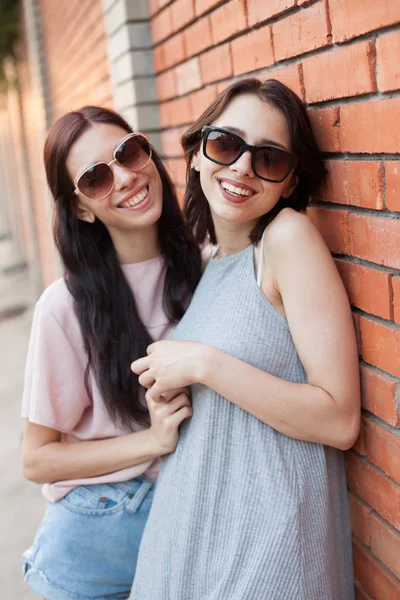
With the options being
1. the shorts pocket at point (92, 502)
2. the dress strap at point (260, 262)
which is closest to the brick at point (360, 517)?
the dress strap at point (260, 262)

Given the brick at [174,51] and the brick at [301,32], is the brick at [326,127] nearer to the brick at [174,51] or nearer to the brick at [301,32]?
the brick at [301,32]

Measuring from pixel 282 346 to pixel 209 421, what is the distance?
279 mm

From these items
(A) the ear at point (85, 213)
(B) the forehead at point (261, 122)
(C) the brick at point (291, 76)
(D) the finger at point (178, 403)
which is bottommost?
(D) the finger at point (178, 403)

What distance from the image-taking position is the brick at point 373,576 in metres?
1.58

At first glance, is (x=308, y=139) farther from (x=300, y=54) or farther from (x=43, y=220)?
(x=43, y=220)

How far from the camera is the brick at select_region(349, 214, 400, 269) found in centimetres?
134

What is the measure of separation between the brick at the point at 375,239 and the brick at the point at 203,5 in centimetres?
109

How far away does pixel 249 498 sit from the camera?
4.98 ft

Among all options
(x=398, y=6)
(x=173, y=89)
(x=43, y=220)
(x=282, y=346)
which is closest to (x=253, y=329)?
(x=282, y=346)

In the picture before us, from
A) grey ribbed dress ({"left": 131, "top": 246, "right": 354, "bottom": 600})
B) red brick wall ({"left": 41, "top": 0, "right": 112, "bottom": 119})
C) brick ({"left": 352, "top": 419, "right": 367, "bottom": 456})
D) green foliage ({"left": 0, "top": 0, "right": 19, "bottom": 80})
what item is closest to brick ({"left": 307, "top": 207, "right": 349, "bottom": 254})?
grey ribbed dress ({"left": 131, "top": 246, "right": 354, "bottom": 600})

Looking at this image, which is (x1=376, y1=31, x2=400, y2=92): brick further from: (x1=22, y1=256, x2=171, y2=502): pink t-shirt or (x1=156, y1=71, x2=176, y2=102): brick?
(x1=156, y1=71, x2=176, y2=102): brick

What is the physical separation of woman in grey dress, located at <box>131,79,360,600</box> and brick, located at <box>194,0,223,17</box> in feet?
2.38

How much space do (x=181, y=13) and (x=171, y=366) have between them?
1.58 metres

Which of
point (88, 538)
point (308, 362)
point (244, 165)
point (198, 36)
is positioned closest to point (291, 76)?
point (244, 165)
